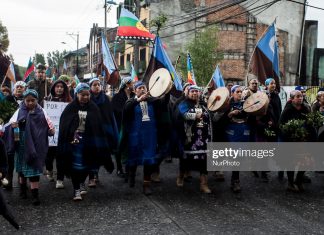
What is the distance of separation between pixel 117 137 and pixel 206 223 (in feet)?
7.99

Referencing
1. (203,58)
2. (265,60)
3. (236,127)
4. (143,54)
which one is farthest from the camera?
(143,54)

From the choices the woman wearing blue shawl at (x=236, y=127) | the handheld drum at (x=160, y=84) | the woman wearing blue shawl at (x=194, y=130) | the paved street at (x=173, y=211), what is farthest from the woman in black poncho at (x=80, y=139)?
the woman wearing blue shawl at (x=236, y=127)

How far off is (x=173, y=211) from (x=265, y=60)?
5055mm

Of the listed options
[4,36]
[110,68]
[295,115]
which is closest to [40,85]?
[110,68]

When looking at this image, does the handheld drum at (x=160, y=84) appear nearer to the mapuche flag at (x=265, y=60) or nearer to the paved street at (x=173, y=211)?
the paved street at (x=173, y=211)

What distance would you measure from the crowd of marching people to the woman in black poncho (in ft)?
0.05

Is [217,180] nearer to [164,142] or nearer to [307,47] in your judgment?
[164,142]

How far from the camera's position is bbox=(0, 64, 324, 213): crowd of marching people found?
6.29 m

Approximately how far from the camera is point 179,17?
34.7 m

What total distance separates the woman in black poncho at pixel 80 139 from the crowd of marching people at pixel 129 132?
0.01m

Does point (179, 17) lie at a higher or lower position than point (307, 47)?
higher

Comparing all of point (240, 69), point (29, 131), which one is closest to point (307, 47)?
point (240, 69)

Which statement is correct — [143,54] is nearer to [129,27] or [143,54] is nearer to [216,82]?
[129,27]

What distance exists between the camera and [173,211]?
229 inches
